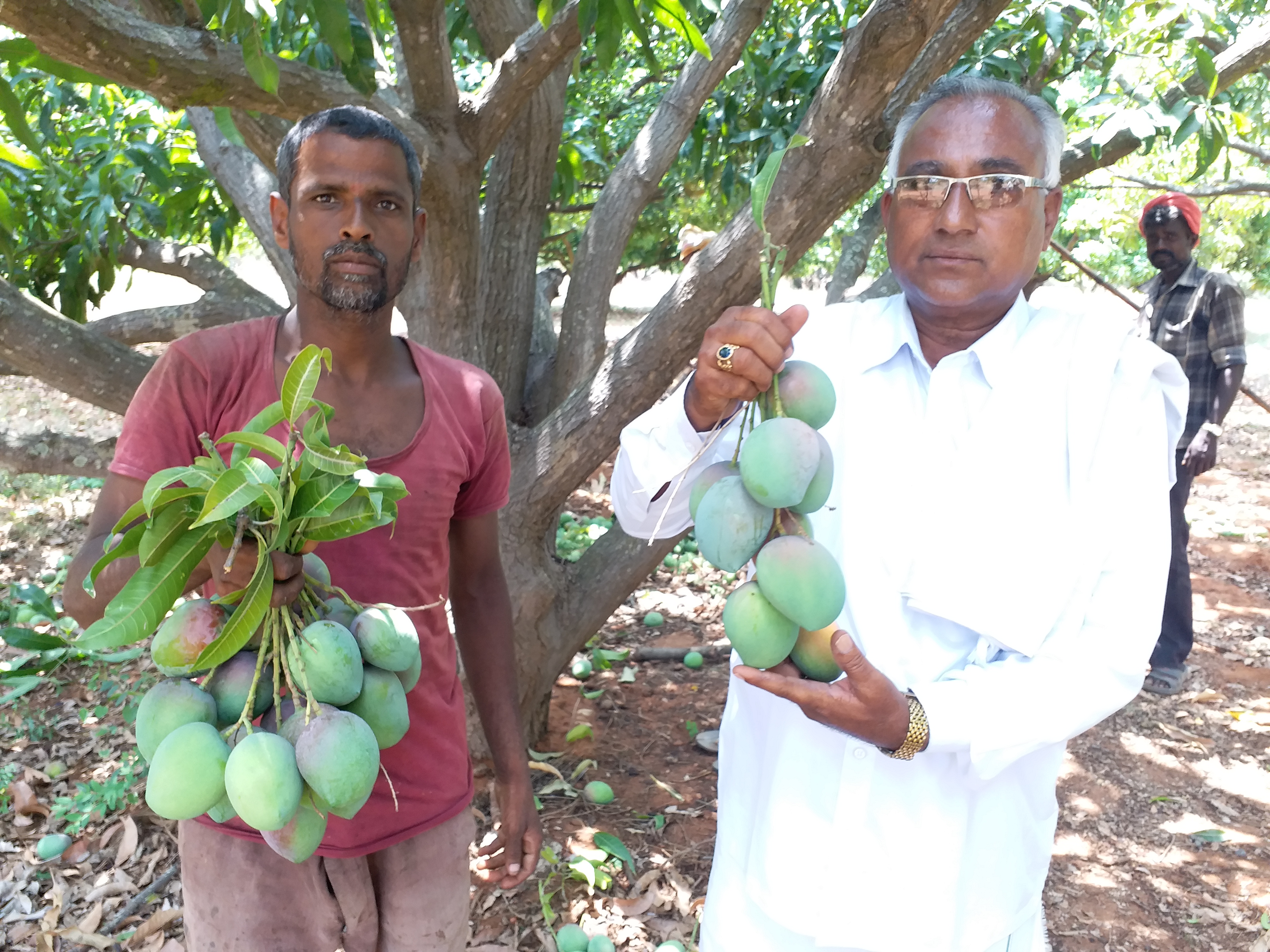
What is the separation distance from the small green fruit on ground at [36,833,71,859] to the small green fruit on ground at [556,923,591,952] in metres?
1.58

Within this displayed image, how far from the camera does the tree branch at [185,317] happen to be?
298 cm

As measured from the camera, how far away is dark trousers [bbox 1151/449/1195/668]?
13.9ft

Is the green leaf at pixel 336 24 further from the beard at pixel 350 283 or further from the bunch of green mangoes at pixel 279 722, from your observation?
the bunch of green mangoes at pixel 279 722

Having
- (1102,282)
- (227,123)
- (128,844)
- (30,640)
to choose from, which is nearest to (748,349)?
(227,123)

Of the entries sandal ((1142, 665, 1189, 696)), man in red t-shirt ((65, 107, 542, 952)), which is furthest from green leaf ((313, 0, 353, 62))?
sandal ((1142, 665, 1189, 696))

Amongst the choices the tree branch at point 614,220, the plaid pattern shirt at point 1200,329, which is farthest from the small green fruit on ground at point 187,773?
the plaid pattern shirt at point 1200,329

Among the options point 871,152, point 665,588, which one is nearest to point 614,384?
point 871,152

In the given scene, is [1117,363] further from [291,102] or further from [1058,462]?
[291,102]

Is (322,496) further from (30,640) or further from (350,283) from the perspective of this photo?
(30,640)

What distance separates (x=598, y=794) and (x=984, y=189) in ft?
7.80

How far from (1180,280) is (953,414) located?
12.3 ft

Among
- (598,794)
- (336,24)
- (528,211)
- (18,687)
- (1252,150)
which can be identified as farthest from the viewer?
(1252,150)

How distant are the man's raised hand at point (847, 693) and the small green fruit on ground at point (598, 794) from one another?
2.06 m

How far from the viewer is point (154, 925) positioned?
258 cm
